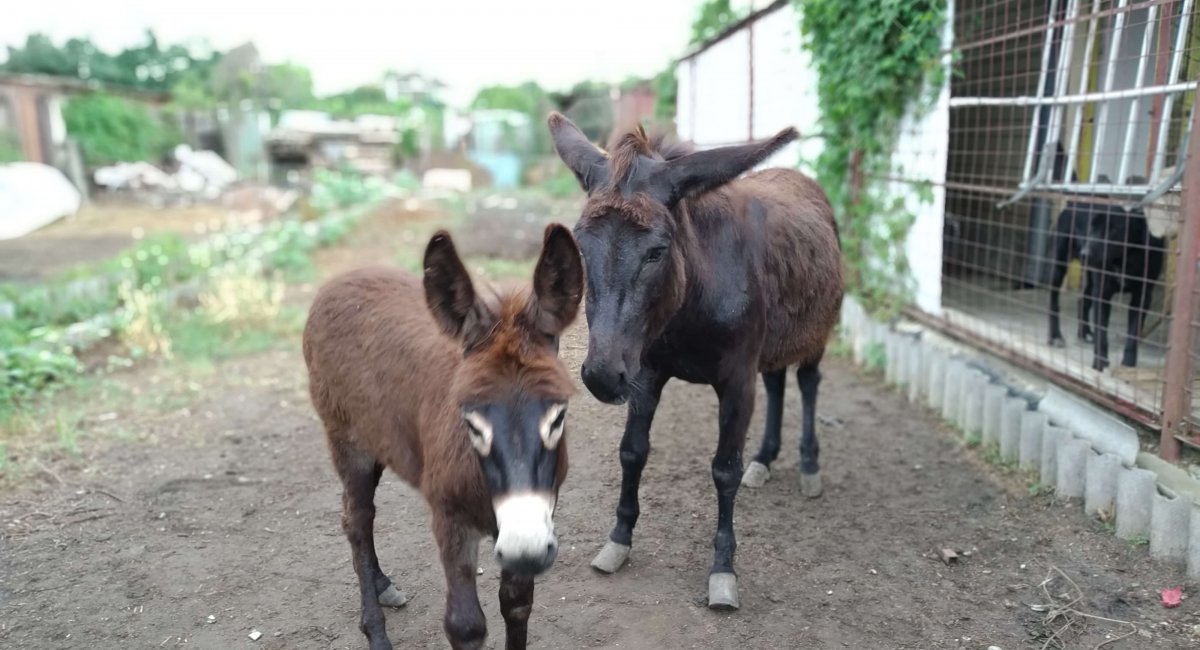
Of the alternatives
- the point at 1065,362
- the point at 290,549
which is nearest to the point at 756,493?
the point at 1065,362

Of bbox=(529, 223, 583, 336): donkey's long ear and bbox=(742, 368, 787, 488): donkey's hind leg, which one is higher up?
bbox=(529, 223, 583, 336): donkey's long ear

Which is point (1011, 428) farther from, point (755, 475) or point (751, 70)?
point (751, 70)

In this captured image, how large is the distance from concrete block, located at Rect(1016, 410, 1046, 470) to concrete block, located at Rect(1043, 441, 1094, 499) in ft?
0.91

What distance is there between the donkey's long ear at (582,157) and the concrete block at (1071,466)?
3176 mm

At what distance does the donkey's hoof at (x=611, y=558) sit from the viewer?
154 inches

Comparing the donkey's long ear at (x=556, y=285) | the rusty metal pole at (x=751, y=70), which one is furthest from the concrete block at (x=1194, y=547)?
the rusty metal pole at (x=751, y=70)

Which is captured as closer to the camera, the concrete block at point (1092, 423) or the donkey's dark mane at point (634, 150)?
the donkey's dark mane at point (634, 150)

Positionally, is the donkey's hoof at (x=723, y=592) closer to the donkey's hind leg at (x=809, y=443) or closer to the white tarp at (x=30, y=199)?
the donkey's hind leg at (x=809, y=443)

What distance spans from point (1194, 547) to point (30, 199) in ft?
67.0

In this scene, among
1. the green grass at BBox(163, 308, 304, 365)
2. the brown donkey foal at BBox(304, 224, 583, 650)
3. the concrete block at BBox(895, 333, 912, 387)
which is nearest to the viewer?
the brown donkey foal at BBox(304, 224, 583, 650)

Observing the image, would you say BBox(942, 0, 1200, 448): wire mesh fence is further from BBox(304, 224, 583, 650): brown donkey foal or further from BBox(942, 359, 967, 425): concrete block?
BBox(304, 224, 583, 650): brown donkey foal

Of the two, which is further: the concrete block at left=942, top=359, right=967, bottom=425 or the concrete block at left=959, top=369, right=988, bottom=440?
the concrete block at left=942, top=359, right=967, bottom=425

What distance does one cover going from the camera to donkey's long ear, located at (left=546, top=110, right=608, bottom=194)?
10.9 feet

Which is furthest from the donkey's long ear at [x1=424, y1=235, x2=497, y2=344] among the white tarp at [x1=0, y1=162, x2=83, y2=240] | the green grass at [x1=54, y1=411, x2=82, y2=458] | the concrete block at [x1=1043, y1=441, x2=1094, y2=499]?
the white tarp at [x1=0, y1=162, x2=83, y2=240]
